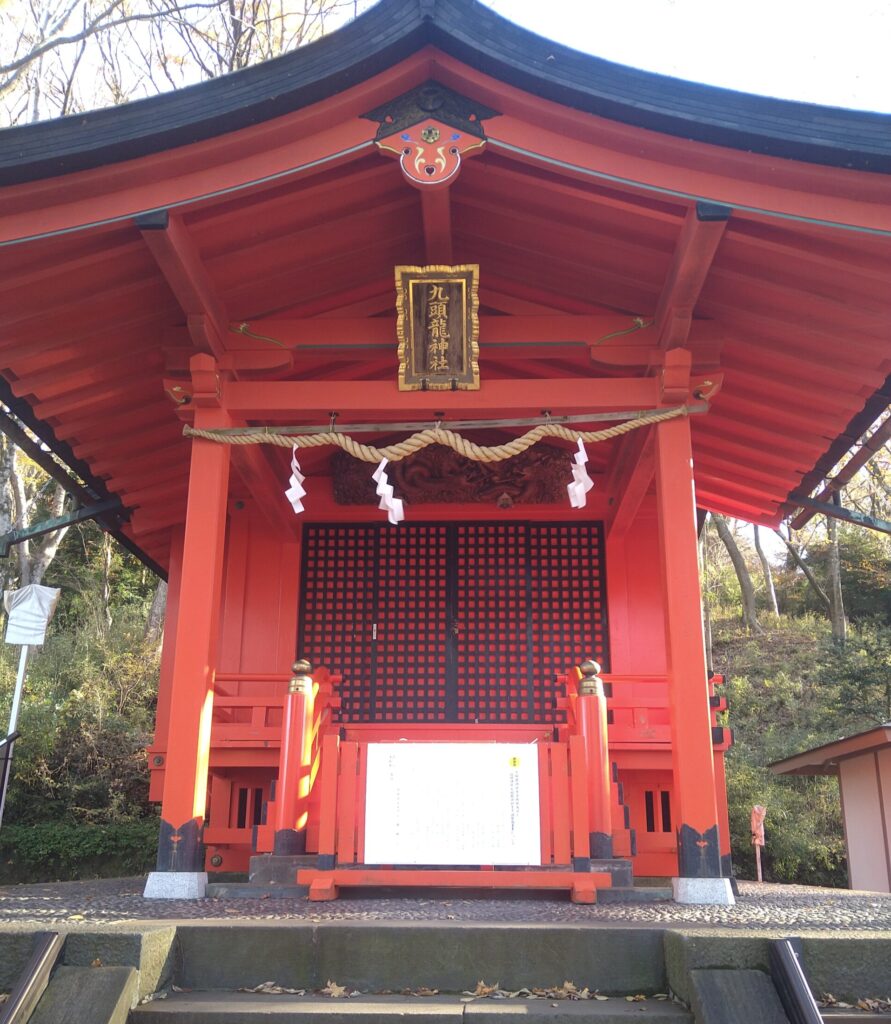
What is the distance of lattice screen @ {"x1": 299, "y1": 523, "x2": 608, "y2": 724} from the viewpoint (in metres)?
8.07

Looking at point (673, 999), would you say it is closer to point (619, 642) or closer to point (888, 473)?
point (619, 642)

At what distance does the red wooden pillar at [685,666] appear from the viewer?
518cm

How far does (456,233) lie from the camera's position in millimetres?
6527

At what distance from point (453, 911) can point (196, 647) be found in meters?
2.33

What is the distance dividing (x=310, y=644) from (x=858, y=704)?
1392cm

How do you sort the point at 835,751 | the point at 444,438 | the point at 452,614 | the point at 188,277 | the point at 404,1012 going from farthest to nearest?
the point at 835,751 < the point at 452,614 < the point at 444,438 < the point at 188,277 < the point at 404,1012

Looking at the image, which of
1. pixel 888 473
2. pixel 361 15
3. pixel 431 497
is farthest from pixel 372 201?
pixel 888 473

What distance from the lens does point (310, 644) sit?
8.27 m

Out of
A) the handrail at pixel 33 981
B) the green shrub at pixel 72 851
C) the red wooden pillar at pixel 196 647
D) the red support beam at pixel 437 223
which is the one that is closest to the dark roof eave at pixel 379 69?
the red support beam at pixel 437 223

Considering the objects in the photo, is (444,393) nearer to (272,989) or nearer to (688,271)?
(688,271)

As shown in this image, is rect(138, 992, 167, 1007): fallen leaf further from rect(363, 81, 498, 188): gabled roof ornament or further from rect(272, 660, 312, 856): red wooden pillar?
rect(363, 81, 498, 188): gabled roof ornament

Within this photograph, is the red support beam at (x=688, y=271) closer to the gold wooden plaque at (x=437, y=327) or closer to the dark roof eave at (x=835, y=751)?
the gold wooden plaque at (x=437, y=327)

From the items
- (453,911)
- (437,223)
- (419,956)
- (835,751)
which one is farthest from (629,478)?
(419,956)

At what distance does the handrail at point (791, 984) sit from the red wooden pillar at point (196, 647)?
11.1 feet
